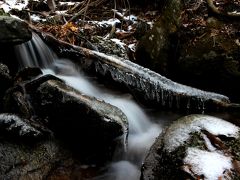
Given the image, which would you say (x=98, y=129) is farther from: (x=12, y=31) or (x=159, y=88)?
(x=12, y=31)

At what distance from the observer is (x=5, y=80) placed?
187 inches

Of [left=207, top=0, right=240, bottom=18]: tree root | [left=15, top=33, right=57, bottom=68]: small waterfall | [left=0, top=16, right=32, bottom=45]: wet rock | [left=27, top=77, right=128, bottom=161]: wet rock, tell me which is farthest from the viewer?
[left=207, top=0, right=240, bottom=18]: tree root

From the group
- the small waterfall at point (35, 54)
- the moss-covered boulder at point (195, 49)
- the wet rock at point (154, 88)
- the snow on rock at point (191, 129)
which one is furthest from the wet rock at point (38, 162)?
the moss-covered boulder at point (195, 49)

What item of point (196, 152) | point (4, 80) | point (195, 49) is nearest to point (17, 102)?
point (4, 80)

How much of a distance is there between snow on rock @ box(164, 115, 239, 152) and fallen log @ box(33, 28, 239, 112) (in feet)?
3.32

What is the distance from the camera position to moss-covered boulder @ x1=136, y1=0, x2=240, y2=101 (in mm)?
5547

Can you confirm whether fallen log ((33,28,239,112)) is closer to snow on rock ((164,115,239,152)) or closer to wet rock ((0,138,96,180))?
snow on rock ((164,115,239,152))

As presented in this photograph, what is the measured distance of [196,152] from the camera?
136 inches

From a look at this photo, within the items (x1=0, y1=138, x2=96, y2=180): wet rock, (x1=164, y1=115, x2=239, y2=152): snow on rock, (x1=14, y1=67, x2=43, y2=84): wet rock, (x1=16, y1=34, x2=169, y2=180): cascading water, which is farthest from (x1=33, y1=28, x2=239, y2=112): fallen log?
(x1=0, y1=138, x2=96, y2=180): wet rock

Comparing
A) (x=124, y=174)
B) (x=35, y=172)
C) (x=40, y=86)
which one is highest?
(x=40, y=86)

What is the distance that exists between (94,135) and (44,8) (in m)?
5.66

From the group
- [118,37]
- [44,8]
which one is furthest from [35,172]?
[44,8]

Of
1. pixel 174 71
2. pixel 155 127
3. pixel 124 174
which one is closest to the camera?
pixel 124 174

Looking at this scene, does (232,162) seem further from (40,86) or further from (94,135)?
(40,86)
